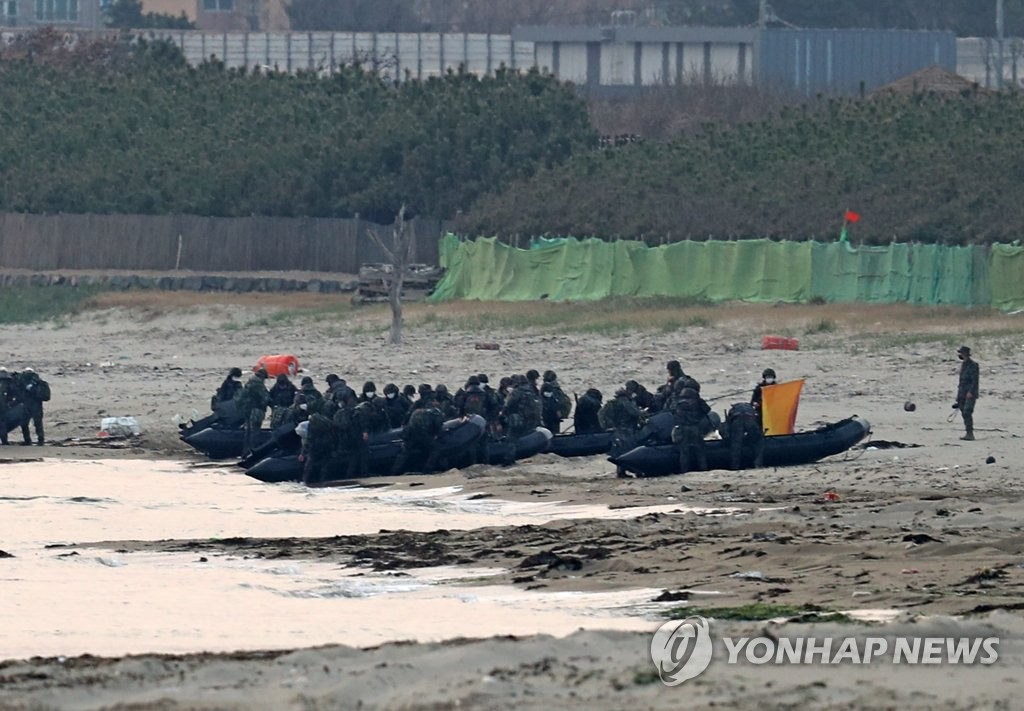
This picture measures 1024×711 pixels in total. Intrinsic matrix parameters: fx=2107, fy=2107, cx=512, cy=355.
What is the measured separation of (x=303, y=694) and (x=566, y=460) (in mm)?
14142

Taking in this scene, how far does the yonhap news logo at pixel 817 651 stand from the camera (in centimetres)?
1038

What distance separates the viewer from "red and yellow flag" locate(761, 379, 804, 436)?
22547 millimetres

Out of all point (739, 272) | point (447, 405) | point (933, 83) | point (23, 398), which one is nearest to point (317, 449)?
point (447, 405)

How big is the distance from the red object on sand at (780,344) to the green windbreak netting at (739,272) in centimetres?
482

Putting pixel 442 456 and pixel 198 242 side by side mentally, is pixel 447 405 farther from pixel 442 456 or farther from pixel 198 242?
pixel 198 242

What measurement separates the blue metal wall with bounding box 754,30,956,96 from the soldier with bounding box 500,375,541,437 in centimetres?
5075

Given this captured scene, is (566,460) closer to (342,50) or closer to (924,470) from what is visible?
(924,470)

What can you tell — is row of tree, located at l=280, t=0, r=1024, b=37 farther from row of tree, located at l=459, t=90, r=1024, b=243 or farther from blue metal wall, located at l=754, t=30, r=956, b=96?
row of tree, located at l=459, t=90, r=1024, b=243

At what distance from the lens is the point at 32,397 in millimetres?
27000

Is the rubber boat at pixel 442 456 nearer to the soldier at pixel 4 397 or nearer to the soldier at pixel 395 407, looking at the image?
the soldier at pixel 395 407

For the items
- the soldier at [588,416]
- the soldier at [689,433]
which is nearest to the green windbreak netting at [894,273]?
the soldier at [588,416]

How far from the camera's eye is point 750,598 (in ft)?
43.9

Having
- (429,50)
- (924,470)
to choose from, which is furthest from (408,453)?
(429,50)

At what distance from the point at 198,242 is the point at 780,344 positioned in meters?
22.7
